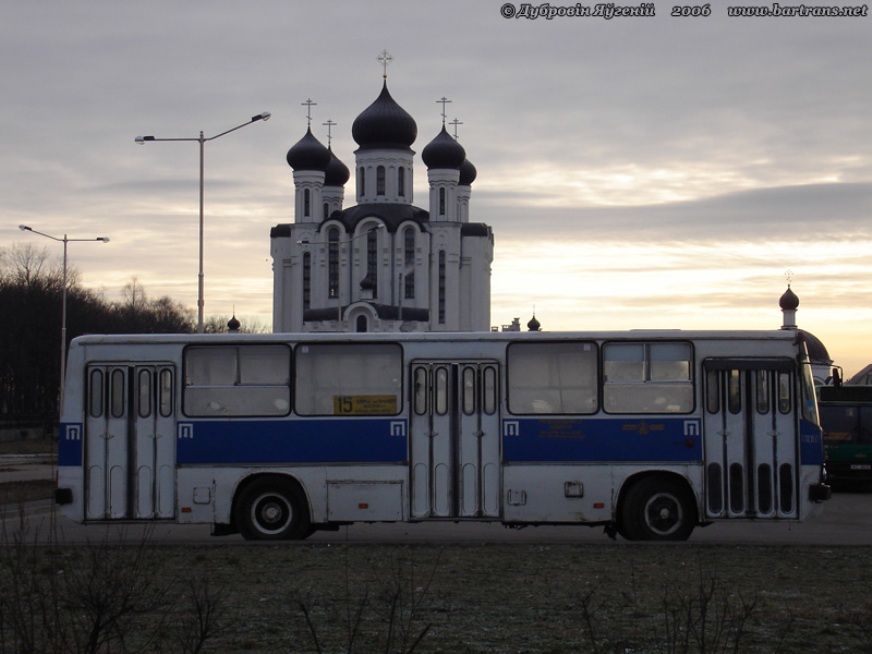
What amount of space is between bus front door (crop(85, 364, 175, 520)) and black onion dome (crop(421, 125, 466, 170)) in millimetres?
102677

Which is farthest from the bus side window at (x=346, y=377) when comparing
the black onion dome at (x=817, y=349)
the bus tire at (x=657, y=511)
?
the black onion dome at (x=817, y=349)

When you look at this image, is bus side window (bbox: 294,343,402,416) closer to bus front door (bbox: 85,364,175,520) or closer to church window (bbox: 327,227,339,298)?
bus front door (bbox: 85,364,175,520)

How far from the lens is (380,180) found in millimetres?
116188

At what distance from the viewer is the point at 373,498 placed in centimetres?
1805

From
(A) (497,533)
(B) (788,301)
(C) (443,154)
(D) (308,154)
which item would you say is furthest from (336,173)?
(A) (497,533)

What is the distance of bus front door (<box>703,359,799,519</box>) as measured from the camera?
58.3 feet

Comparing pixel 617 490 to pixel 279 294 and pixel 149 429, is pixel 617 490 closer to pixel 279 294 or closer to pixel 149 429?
pixel 149 429

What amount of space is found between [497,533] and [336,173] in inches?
4207

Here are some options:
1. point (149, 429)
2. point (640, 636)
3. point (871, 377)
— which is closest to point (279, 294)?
point (871, 377)

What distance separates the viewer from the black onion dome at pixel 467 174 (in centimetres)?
13100

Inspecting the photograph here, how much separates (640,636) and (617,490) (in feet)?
26.8

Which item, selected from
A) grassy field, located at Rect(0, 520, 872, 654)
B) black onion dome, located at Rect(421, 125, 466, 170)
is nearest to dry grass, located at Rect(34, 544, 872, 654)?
grassy field, located at Rect(0, 520, 872, 654)

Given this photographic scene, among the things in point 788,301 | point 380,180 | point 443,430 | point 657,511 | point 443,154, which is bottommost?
point 657,511

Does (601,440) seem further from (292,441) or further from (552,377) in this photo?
(292,441)
